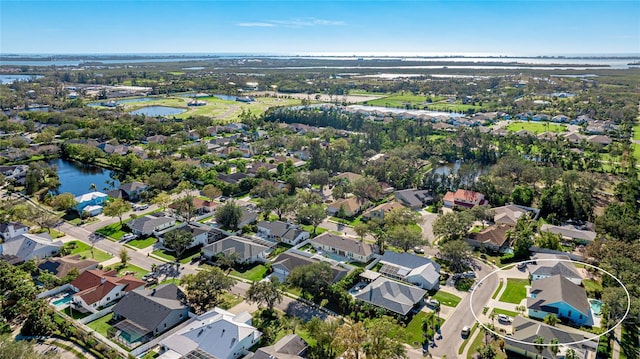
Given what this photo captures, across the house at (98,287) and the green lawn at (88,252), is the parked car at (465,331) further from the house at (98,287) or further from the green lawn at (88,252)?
the green lawn at (88,252)

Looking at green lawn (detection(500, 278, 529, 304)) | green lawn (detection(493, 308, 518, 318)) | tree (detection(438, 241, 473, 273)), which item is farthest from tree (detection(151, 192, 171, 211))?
green lawn (detection(500, 278, 529, 304))

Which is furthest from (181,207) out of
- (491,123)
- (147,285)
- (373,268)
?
(491,123)

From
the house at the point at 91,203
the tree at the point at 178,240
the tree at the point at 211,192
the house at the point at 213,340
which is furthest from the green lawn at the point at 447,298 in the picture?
the house at the point at 91,203

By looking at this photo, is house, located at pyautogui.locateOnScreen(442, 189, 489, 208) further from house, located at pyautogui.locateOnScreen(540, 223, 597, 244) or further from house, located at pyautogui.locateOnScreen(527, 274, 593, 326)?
house, located at pyautogui.locateOnScreen(527, 274, 593, 326)

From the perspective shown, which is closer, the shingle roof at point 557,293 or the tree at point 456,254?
the shingle roof at point 557,293

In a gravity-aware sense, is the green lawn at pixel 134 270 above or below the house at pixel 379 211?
below

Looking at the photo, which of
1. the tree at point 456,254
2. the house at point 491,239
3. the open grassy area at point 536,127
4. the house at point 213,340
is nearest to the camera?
the house at point 213,340
